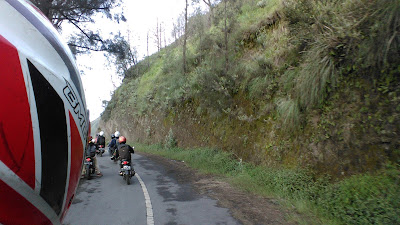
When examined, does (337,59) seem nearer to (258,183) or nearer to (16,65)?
(258,183)

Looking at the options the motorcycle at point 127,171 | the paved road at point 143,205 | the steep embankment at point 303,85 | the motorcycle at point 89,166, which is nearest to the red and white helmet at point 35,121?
the paved road at point 143,205

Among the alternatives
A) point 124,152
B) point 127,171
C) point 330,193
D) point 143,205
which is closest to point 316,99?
point 330,193

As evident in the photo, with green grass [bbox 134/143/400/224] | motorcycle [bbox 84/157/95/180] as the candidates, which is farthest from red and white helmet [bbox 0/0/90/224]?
motorcycle [bbox 84/157/95/180]

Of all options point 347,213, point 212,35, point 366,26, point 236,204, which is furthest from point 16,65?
point 212,35

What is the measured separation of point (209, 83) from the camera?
12.9m

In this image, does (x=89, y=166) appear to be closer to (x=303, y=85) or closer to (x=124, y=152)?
(x=124, y=152)

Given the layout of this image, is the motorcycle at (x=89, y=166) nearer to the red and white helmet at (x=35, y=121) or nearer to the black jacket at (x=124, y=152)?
the black jacket at (x=124, y=152)

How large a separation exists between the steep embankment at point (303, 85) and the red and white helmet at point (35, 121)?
5929 millimetres

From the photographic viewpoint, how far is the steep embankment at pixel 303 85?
5910 millimetres

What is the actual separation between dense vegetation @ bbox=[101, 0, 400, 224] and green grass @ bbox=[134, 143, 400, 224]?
24 millimetres

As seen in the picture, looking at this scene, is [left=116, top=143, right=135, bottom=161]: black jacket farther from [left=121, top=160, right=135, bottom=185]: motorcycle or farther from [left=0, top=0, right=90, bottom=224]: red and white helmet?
[left=0, top=0, right=90, bottom=224]: red and white helmet

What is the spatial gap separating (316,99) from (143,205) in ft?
17.4

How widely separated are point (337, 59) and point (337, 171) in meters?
2.88

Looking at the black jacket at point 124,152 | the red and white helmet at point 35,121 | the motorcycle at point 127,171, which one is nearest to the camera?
the red and white helmet at point 35,121
